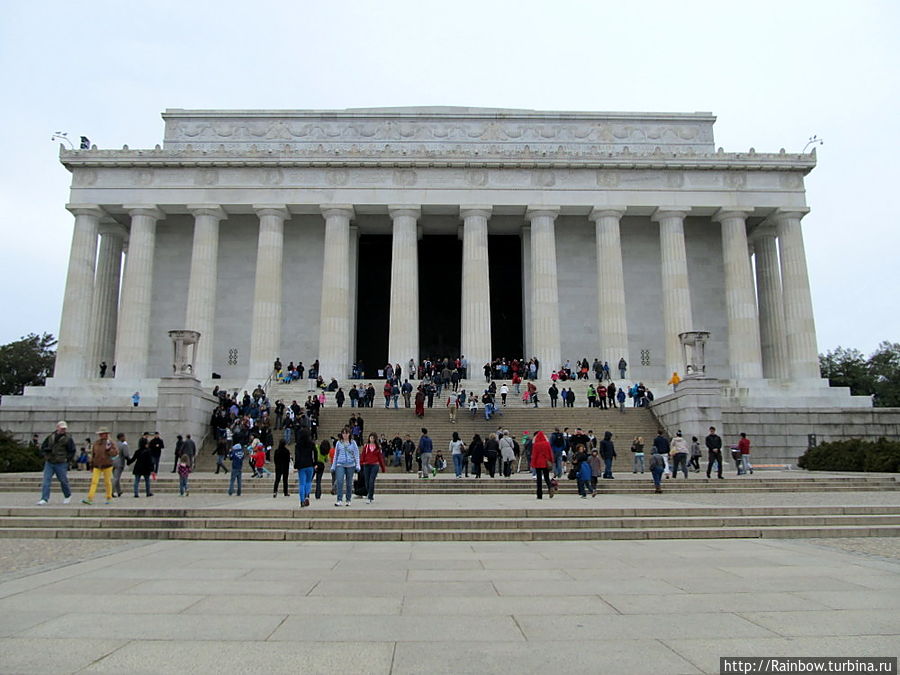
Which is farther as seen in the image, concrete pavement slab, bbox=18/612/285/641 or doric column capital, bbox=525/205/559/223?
doric column capital, bbox=525/205/559/223

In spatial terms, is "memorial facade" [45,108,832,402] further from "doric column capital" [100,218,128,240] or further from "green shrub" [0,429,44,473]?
"green shrub" [0,429,44,473]

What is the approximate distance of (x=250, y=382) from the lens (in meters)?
42.0

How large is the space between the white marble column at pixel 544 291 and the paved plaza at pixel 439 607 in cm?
3098

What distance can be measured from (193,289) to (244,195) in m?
6.60

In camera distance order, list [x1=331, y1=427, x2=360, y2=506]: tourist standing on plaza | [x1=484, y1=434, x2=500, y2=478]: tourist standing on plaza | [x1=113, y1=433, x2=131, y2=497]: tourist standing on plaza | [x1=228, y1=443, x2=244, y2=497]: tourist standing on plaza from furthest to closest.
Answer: [x1=484, y1=434, x2=500, y2=478]: tourist standing on plaza < [x1=228, y1=443, x2=244, y2=497]: tourist standing on plaza < [x1=113, y1=433, x2=131, y2=497]: tourist standing on plaza < [x1=331, y1=427, x2=360, y2=506]: tourist standing on plaza

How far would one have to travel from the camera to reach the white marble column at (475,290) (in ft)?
141

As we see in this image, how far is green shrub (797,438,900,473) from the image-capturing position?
26328 millimetres

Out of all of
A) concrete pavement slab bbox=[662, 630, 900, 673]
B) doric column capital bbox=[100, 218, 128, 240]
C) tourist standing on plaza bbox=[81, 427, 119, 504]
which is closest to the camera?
concrete pavement slab bbox=[662, 630, 900, 673]

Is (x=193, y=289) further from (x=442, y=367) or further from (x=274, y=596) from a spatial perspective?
(x=274, y=596)

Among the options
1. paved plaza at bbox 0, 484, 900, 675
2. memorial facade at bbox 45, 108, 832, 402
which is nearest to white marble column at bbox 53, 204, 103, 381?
memorial facade at bbox 45, 108, 832, 402

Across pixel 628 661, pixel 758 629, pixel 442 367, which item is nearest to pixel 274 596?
pixel 628 661

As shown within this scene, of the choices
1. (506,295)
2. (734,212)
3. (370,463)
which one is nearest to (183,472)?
(370,463)

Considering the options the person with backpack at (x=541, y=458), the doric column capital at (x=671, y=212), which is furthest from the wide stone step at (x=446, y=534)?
the doric column capital at (x=671, y=212)

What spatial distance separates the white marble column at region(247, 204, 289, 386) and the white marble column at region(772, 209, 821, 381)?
3108 centimetres
